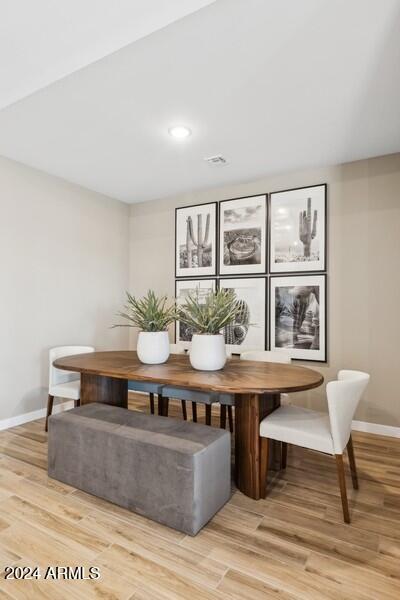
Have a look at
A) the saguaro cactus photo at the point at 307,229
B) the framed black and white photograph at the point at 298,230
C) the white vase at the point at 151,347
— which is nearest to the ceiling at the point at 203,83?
the framed black and white photograph at the point at 298,230

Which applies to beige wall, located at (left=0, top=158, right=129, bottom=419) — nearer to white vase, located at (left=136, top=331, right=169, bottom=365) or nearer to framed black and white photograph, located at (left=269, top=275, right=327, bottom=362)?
white vase, located at (left=136, top=331, right=169, bottom=365)

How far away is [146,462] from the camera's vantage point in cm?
187

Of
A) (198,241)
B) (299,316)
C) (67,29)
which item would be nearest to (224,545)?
(299,316)

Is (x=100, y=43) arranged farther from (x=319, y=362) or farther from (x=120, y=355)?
(x=319, y=362)

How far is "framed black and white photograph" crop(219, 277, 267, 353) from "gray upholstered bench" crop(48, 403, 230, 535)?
1826mm

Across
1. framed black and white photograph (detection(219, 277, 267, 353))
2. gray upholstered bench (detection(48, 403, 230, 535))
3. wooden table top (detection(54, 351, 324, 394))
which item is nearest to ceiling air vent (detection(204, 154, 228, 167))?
framed black and white photograph (detection(219, 277, 267, 353))

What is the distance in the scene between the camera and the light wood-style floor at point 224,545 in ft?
4.66

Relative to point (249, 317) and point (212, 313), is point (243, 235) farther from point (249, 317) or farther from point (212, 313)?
point (212, 313)

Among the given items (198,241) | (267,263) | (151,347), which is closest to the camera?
(151,347)

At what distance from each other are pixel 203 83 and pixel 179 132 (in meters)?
0.64

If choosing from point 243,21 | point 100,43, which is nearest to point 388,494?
point 243,21

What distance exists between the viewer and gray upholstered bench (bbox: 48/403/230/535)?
5.75ft

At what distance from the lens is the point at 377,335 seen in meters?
3.22

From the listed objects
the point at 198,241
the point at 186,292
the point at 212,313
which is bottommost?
the point at 212,313
